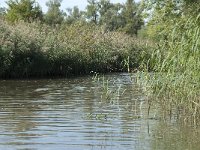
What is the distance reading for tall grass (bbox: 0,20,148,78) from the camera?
26.1 m

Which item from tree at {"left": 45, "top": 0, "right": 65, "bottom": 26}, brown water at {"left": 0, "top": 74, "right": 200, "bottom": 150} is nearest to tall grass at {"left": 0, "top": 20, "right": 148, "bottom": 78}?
brown water at {"left": 0, "top": 74, "right": 200, "bottom": 150}

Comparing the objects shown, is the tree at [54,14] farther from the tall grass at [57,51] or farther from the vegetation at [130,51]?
the tall grass at [57,51]

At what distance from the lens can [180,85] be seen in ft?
34.0

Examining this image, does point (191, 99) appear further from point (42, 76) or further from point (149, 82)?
point (42, 76)

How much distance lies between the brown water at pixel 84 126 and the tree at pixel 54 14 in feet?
143

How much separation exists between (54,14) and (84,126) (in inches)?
2288

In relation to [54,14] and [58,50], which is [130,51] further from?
[54,14]

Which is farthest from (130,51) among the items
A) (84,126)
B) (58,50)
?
(84,126)

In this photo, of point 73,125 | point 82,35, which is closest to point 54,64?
point 82,35

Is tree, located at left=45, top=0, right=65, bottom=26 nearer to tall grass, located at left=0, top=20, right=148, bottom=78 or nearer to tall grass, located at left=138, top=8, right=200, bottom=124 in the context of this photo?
tall grass, located at left=0, top=20, right=148, bottom=78

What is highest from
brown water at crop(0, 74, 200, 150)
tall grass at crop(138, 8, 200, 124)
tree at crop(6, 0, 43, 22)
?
tree at crop(6, 0, 43, 22)

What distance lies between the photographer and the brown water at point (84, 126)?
9180 millimetres

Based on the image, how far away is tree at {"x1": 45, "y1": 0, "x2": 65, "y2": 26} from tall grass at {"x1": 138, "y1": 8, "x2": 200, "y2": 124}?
4727 centimetres

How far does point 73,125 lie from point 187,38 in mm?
3209
